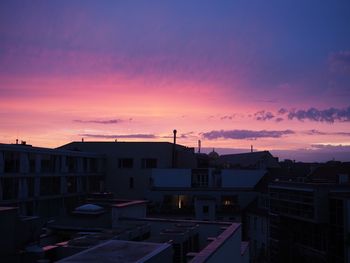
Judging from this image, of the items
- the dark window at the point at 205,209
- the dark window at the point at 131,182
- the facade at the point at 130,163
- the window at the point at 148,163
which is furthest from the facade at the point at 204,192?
the dark window at the point at 131,182

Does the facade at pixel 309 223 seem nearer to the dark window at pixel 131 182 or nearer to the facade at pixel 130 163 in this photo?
the facade at pixel 130 163

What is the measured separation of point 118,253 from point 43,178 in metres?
40.1

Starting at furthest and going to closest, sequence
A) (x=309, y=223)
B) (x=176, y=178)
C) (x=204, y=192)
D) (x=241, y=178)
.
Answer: (x=241, y=178), (x=176, y=178), (x=204, y=192), (x=309, y=223)

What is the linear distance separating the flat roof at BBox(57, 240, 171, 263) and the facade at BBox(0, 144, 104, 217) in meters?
31.5

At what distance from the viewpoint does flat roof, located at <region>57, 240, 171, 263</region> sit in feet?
35.2

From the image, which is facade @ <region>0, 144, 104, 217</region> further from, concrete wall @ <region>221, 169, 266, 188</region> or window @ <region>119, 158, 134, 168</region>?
concrete wall @ <region>221, 169, 266, 188</region>

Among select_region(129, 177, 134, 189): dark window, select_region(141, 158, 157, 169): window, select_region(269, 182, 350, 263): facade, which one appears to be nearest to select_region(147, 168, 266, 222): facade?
select_region(141, 158, 157, 169): window

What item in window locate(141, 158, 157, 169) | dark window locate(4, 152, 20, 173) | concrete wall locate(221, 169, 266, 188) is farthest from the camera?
window locate(141, 158, 157, 169)

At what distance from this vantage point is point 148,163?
217ft

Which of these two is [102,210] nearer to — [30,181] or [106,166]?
[30,181]

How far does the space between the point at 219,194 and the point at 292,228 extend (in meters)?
16.7

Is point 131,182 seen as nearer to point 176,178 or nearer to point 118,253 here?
point 176,178

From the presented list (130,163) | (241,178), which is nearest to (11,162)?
(130,163)

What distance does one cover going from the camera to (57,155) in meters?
52.6
